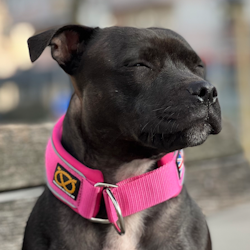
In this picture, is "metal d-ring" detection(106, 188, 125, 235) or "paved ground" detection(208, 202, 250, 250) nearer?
"metal d-ring" detection(106, 188, 125, 235)

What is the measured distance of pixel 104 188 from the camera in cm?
176

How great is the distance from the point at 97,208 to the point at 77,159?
25 cm

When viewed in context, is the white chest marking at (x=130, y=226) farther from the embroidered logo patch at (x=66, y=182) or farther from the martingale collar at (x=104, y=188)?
the embroidered logo patch at (x=66, y=182)

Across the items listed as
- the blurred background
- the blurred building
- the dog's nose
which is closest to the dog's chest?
the dog's nose

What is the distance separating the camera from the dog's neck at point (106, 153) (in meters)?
1.80

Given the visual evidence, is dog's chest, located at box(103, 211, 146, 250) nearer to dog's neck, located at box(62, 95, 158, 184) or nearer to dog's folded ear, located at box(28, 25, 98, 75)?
dog's neck, located at box(62, 95, 158, 184)

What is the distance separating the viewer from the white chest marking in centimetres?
178

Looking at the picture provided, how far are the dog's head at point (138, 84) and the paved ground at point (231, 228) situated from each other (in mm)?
1172

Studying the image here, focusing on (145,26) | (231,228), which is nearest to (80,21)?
(145,26)

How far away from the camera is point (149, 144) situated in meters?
1.66

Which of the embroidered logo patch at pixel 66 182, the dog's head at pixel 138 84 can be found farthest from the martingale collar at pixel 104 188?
the dog's head at pixel 138 84

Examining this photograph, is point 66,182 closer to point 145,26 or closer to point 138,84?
point 138,84

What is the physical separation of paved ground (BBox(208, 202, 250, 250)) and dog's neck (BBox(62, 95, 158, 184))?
100cm

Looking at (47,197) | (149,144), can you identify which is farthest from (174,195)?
(47,197)
